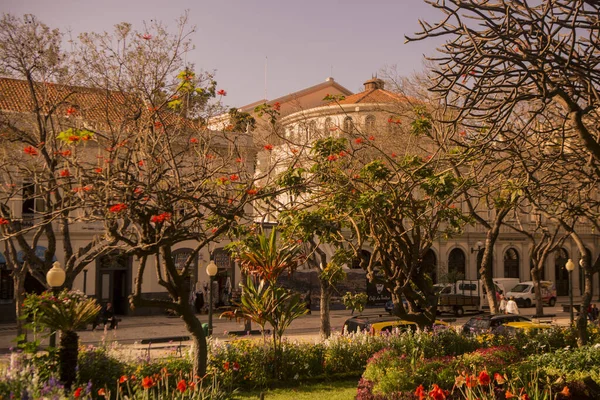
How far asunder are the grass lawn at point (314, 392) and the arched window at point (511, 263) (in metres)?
38.4

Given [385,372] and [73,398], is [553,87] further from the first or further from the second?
[73,398]

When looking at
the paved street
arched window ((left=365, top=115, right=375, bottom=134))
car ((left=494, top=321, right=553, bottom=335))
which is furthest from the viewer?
arched window ((left=365, top=115, right=375, bottom=134))

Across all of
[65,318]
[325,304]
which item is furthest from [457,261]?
[65,318]

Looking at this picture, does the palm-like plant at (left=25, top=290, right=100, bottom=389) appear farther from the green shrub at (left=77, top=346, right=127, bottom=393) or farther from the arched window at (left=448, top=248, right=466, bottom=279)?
the arched window at (left=448, top=248, right=466, bottom=279)

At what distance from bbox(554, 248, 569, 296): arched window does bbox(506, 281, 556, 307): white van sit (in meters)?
8.67

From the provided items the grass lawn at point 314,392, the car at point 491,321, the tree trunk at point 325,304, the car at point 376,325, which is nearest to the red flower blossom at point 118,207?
the grass lawn at point 314,392

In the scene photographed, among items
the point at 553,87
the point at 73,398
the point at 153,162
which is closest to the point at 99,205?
the point at 153,162

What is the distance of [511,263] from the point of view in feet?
161

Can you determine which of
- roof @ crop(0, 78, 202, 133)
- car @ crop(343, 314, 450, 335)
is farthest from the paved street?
roof @ crop(0, 78, 202, 133)

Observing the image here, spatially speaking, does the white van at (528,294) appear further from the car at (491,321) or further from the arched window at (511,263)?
the car at (491,321)

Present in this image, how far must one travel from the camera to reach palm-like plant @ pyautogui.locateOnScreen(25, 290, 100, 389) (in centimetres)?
999

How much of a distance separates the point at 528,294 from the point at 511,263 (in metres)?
8.86

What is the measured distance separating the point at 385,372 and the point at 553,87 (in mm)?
5071

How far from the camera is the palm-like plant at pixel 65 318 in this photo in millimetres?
9992
